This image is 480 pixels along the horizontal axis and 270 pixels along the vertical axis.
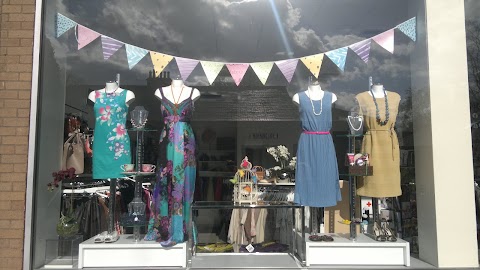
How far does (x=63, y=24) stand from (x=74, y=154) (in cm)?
125

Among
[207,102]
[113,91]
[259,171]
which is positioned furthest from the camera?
[259,171]

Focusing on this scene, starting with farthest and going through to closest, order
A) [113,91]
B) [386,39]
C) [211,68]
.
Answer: [211,68], [386,39], [113,91]

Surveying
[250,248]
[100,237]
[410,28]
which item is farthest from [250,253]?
[410,28]

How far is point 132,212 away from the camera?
12.7ft

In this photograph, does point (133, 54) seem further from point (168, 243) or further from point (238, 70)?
point (168, 243)

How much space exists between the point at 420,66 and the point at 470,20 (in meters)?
0.59

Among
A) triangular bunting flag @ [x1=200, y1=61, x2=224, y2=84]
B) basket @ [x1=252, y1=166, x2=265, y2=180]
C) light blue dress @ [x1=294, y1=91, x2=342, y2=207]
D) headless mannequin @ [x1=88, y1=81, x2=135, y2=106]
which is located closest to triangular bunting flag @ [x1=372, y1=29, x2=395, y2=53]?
light blue dress @ [x1=294, y1=91, x2=342, y2=207]

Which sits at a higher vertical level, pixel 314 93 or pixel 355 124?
pixel 314 93

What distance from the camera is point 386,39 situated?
14.1 feet

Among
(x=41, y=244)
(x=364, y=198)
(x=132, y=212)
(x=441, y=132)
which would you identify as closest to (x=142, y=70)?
(x=132, y=212)

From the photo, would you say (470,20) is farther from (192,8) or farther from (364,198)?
(192,8)

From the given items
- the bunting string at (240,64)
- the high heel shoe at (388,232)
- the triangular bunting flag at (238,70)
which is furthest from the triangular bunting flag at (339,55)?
the high heel shoe at (388,232)

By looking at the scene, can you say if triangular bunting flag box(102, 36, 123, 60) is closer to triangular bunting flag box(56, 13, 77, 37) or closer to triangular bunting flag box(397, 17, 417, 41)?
triangular bunting flag box(56, 13, 77, 37)

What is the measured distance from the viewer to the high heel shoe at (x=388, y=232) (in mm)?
3832
